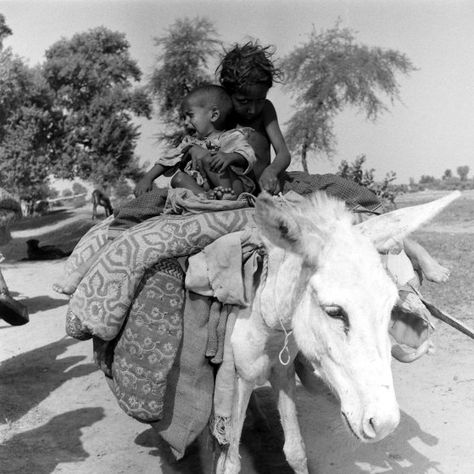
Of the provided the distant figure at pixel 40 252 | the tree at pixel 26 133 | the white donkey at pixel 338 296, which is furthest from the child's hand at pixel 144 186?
the tree at pixel 26 133

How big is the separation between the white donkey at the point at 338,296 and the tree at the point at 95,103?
2334cm

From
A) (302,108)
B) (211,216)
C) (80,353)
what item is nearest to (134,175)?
(302,108)

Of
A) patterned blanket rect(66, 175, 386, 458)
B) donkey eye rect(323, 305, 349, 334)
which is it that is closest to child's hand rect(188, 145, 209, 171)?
patterned blanket rect(66, 175, 386, 458)

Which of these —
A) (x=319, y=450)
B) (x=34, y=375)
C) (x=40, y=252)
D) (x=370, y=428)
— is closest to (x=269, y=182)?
(x=370, y=428)

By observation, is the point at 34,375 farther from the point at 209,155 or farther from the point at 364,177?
the point at 364,177

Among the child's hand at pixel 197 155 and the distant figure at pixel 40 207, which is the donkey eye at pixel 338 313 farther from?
the distant figure at pixel 40 207

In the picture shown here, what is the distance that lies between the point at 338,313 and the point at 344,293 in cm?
9

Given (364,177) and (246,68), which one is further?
(364,177)

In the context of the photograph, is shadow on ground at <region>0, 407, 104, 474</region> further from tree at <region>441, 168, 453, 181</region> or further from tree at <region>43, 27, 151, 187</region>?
tree at <region>441, 168, 453, 181</region>

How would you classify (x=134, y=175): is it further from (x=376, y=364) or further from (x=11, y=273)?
(x=376, y=364)

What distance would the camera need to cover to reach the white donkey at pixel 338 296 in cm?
228

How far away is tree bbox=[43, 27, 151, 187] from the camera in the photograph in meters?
25.6

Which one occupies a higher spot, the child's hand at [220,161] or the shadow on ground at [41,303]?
the child's hand at [220,161]

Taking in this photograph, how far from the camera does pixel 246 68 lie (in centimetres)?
375
